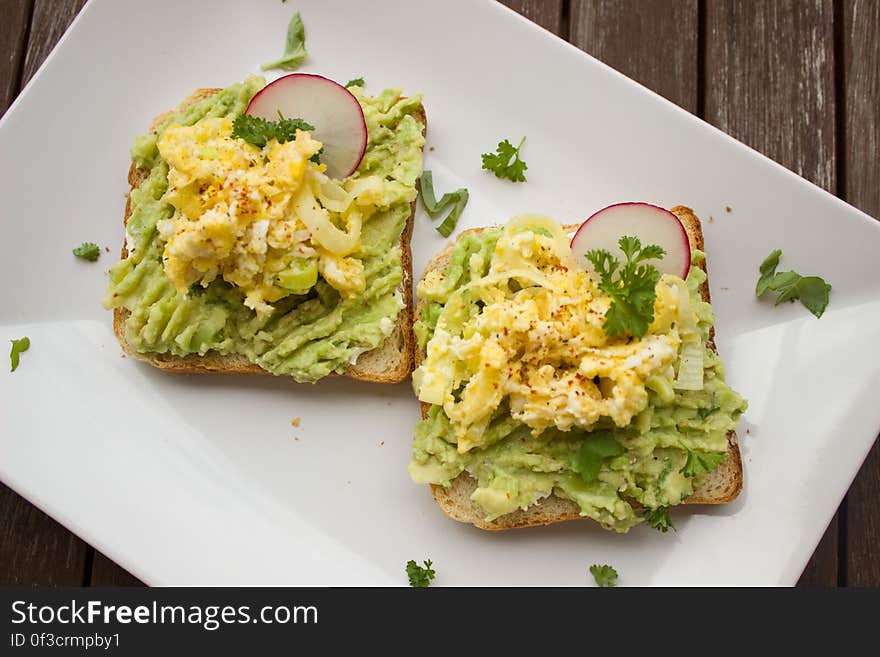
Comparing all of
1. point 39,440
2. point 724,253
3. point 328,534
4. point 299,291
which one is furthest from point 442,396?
point 39,440

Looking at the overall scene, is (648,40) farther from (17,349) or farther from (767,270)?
(17,349)

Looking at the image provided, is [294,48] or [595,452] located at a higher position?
[294,48]

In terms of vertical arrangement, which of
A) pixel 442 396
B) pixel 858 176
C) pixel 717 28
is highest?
pixel 717 28

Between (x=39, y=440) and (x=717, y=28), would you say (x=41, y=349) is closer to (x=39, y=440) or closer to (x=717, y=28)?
(x=39, y=440)

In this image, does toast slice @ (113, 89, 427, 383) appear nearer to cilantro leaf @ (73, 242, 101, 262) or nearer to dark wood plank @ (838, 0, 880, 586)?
cilantro leaf @ (73, 242, 101, 262)

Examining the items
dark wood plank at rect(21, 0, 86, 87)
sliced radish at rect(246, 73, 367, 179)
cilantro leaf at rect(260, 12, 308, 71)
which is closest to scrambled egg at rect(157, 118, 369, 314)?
sliced radish at rect(246, 73, 367, 179)

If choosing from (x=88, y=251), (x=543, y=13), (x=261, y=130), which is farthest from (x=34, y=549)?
(x=543, y=13)
